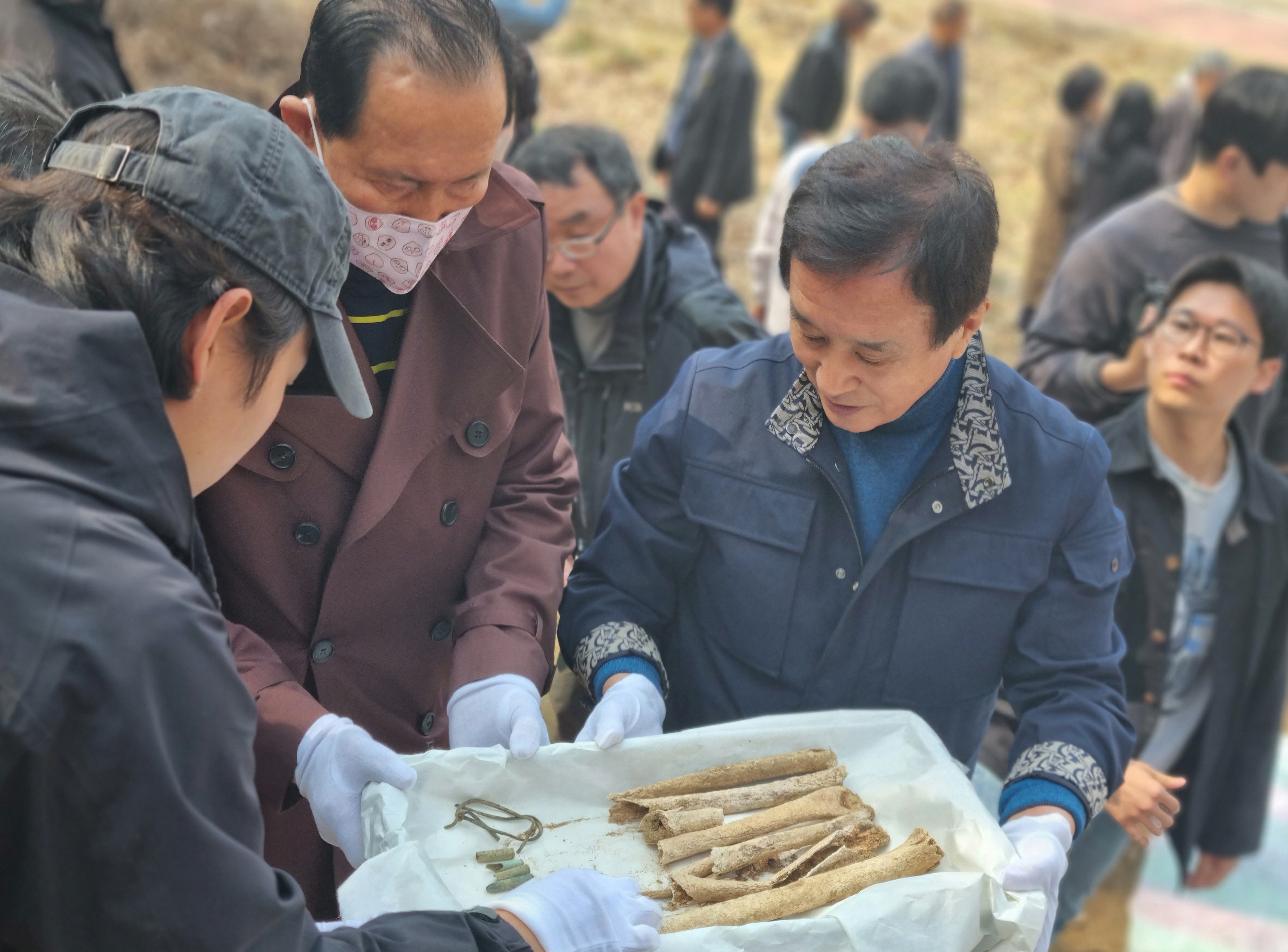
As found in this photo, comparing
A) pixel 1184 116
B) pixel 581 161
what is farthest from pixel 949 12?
pixel 581 161

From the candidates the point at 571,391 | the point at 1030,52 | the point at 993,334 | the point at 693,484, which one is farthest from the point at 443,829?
the point at 1030,52

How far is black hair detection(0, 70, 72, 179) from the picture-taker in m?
1.67

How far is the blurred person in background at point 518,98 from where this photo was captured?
2.47 metres

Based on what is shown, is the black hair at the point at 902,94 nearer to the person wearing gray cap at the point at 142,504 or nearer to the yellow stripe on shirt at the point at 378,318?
the yellow stripe on shirt at the point at 378,318

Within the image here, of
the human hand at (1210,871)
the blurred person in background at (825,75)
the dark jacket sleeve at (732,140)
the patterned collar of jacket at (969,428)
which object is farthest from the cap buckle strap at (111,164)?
the blurred person in background at (825,75)

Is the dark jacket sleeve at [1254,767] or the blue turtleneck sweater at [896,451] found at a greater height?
the blue turtleneck sweater at [896,451]

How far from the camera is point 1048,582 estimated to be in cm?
194

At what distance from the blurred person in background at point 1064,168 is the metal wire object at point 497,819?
6.80 metres

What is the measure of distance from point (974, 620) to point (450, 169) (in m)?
1.07

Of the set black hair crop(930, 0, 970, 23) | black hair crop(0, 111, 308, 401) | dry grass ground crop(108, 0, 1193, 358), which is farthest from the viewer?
black hair crop(930, 0, 970, 23)

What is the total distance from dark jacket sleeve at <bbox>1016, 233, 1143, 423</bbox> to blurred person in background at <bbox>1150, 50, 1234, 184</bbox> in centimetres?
532

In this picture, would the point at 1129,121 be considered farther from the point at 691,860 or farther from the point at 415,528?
the point at 691,860

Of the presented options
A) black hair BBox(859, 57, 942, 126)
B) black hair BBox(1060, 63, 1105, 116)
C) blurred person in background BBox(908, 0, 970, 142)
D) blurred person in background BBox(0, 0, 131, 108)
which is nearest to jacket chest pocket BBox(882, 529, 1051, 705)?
blurred person in background BBox(0, 0, 131, 108)

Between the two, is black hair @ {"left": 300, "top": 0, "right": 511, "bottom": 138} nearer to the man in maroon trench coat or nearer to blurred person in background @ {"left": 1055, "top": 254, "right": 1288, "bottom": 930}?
the man in maroon trench coat
